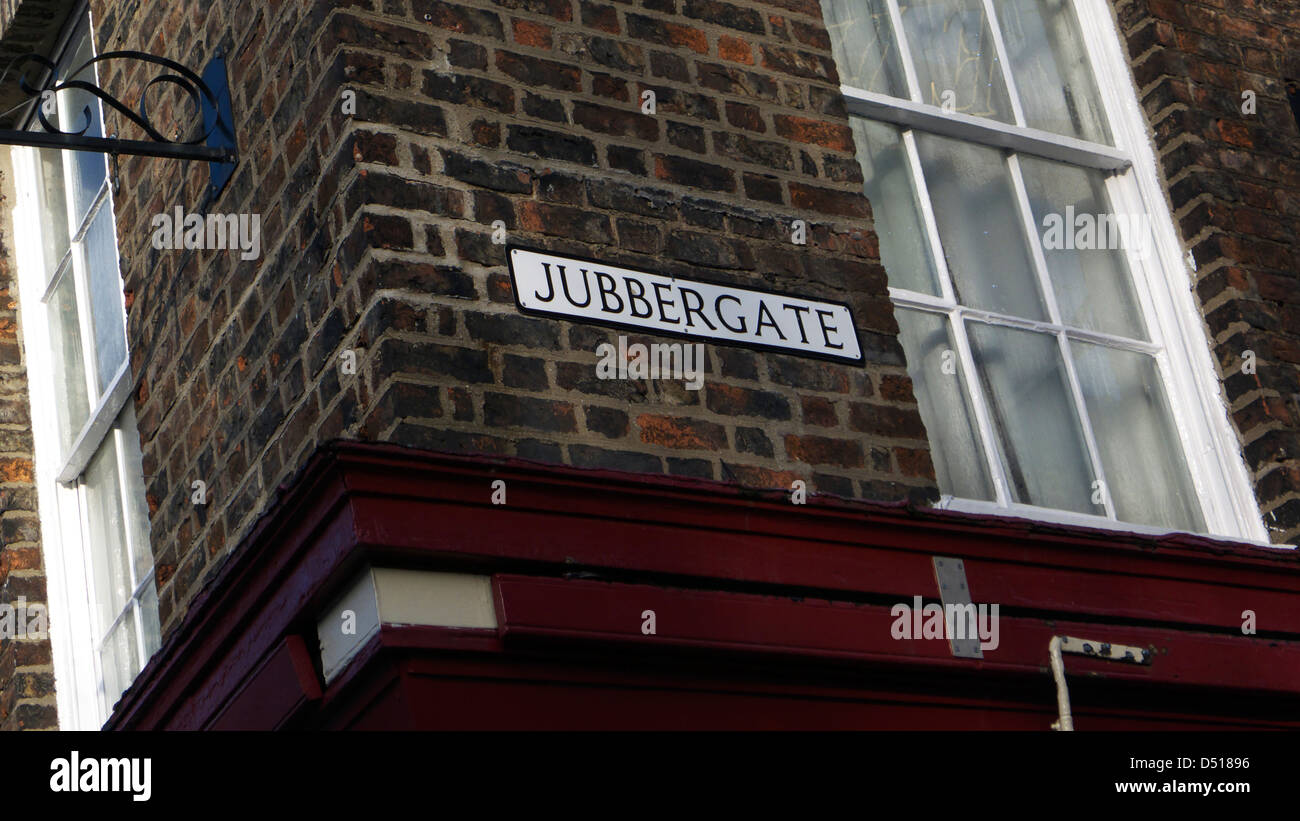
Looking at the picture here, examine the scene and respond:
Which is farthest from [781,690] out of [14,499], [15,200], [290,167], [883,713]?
[15,200]

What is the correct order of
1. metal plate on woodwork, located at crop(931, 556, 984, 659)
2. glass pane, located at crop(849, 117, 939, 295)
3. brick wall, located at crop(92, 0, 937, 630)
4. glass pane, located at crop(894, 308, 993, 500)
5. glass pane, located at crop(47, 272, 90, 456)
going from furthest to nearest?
glass pane, located at crop(47, 272, 90, 456)
glass pane, located at crop(849, 117, 939, 295)
glass pane, located at crop(894, 308, 993, 500)
metal plate on woodwork, located at crop(931, 556, 984, 659)
brick wall, located at crop(92, 0, 937, 630)

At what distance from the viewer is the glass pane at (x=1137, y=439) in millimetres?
5371

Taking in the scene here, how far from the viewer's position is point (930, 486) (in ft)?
15.4

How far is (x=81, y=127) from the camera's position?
6.48 metres

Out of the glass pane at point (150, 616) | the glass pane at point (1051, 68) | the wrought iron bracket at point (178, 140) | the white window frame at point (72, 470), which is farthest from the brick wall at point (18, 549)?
the glass pane at point (1051, 68)

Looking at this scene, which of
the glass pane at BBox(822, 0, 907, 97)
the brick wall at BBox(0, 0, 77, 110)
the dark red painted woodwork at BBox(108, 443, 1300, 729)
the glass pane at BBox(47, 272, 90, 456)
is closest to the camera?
the dark red painted woodwork at BBox(108, 443, 1300, 729)

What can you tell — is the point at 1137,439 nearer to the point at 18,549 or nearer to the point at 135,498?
the point at 135,498

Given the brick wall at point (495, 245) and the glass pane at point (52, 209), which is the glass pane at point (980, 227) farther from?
the glass pane at point (52, 209)

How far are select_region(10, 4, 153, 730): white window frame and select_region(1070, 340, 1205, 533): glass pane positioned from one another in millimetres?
3097

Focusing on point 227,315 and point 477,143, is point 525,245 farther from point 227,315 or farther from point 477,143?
point 227,315

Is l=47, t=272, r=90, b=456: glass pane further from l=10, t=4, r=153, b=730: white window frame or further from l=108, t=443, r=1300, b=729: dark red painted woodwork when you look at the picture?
l=108, t=443, r=1300, b=729: dark red painted woodwork

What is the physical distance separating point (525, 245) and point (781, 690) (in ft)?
4.18

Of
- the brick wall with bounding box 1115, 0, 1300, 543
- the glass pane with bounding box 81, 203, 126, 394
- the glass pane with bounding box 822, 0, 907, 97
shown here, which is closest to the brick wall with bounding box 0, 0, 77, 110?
the glass pane with bounding box 81, 203, 126, 394

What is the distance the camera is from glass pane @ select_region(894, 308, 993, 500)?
197 inches
